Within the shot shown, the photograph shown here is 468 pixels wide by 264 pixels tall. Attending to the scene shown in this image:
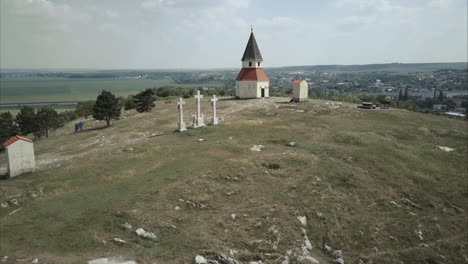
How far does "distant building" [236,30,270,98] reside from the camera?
45406 millimetres

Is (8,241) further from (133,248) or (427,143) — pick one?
(427,143)

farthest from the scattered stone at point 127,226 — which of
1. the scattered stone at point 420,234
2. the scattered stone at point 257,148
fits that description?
the scattered stone at point 420,234

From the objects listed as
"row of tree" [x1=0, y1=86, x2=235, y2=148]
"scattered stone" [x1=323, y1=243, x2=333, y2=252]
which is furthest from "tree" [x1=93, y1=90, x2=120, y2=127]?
"scattered stone" [x1=323, y1=243, x2=333, y2=252]

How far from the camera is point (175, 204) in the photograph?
1556 centimetres

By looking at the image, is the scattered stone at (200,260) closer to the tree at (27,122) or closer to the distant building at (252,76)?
the distant building at (252,76)

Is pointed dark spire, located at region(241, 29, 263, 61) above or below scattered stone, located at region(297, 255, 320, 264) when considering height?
above

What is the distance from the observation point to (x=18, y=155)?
19.3m

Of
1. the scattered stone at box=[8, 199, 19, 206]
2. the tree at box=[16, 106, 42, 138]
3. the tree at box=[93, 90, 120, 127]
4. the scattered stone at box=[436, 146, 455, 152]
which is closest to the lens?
the scattered stone at box=[8, 199, 19, 206]

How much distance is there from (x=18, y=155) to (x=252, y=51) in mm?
33750

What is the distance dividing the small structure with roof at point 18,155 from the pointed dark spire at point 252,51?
3243 centimetres

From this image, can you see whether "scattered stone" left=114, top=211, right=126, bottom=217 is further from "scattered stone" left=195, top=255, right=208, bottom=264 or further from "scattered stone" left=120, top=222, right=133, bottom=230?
"scattered stone" left=195, top=255, right=208, bottom=264

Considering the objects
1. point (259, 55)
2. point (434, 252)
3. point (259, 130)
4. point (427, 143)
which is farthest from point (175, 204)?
point (259, 55)

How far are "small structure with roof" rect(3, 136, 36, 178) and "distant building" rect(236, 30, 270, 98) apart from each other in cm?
3054

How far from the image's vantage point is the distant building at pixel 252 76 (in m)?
45.4
